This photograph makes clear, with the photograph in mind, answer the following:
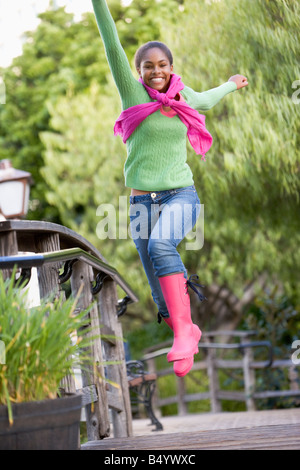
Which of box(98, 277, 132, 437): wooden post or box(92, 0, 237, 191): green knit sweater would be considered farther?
box(98, 277, 132, 437): wooden post

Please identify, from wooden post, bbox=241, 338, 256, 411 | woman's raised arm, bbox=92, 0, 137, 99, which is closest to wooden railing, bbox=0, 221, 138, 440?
woman's raised arm, bbox=92, 0, 137, 99

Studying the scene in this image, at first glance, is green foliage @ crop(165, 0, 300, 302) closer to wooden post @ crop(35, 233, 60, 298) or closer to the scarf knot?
the scarf knot

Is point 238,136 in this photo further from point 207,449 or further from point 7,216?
point 207,449

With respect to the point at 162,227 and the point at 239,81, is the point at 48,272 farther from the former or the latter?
the point at 239,81

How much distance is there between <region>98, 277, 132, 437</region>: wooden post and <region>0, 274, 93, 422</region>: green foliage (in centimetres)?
215

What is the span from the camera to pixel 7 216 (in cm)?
632

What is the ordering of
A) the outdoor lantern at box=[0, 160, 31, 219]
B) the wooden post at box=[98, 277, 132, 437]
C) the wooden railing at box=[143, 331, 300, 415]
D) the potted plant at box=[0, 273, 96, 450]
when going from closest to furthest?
the potted plant at box=[0, 273, 96, 450], the wooden post at box=[98, 277, 132, 437], the outdoor lantern at box=[0, 160, 31, 219], the wooden railing at box=[143, 331, 300, 415]

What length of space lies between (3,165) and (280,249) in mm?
5472

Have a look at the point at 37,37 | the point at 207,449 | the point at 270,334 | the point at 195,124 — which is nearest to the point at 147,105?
the point at 195,124

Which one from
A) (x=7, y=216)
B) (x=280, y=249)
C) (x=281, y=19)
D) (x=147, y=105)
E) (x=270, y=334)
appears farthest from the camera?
(x=280, y=249)

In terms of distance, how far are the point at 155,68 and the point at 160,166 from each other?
0.43 meters

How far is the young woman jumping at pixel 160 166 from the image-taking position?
127 inches

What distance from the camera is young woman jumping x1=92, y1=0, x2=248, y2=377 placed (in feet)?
10.6

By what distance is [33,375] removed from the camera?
2252 millimetres
